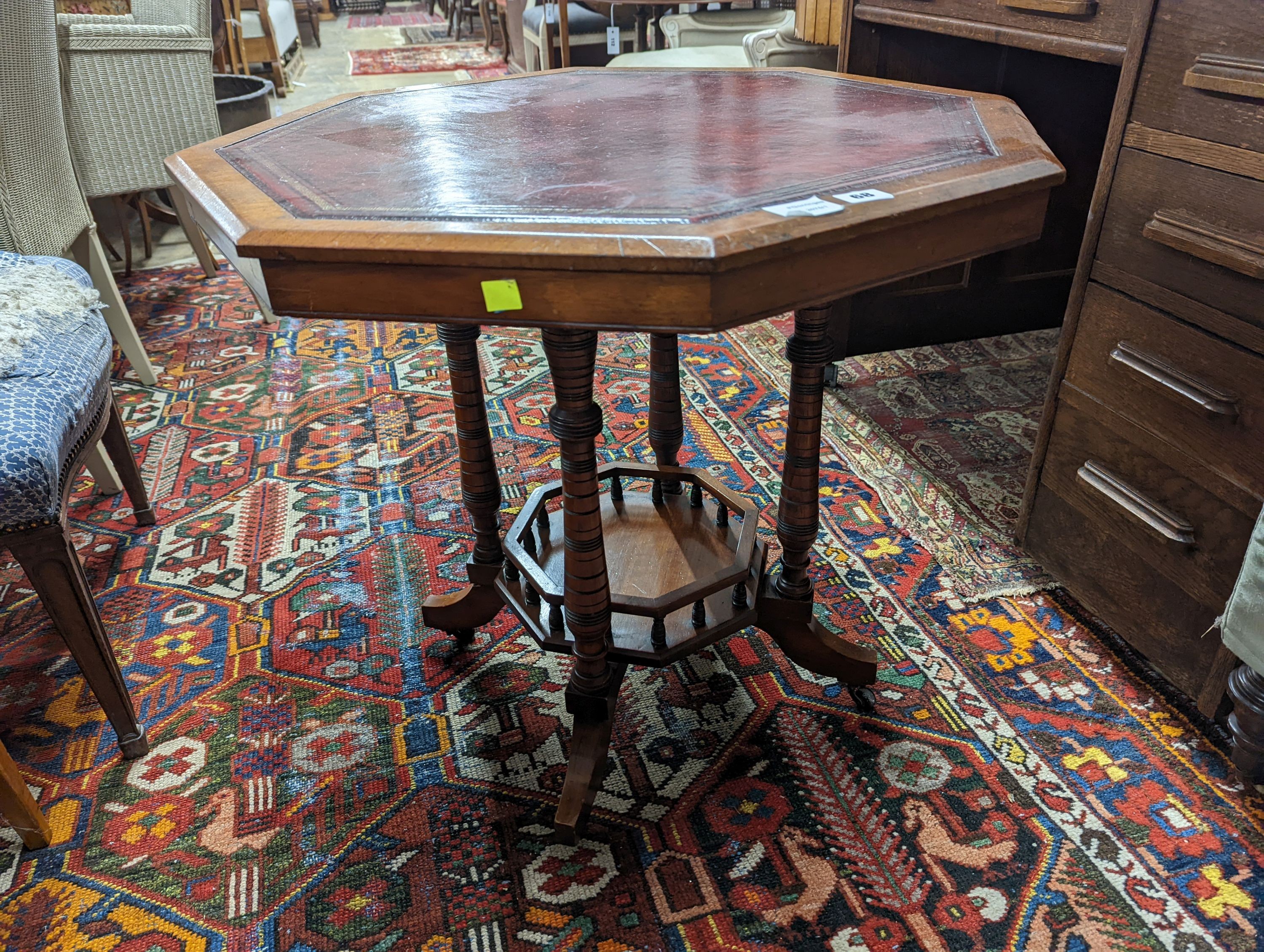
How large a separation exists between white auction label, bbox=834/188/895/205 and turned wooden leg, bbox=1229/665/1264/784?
93 cm

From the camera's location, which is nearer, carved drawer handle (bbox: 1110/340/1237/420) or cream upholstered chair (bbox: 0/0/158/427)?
carved drawer handle (bbox: 1110/340/1237/420)

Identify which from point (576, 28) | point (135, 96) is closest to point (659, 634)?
point (135, 96)

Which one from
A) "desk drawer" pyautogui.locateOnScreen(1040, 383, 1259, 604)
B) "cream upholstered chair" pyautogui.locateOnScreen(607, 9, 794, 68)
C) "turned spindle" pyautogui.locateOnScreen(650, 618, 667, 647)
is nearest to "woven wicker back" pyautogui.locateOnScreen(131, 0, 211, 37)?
"cream upholstered chair" pyautogui.locateOnScreen(607, 9, 794, 68)

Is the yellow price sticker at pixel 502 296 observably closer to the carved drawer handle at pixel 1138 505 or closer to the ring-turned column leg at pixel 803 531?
the ring-turned column leg at pixel 803 531

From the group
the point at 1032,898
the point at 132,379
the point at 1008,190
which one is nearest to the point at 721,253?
the point at 1008,190

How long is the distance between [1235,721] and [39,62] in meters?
2.79

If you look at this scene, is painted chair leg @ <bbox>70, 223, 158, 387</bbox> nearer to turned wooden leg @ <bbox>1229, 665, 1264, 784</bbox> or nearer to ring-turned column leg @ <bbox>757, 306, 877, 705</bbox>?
ring-turned column leg @ <bbox>757, 306, 877, 705</bbox>

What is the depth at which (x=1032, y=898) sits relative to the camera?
1.24 meters

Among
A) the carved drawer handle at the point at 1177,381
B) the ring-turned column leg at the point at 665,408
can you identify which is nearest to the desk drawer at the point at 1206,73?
the carved drawer handle at the point at 1177,381

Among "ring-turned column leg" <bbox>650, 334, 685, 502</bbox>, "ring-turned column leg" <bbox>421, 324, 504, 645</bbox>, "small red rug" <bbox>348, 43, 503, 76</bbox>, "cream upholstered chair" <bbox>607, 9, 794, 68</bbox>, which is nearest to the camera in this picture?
"ring-turned column leg" <bbox>421, 324, 504, 645</bbox>

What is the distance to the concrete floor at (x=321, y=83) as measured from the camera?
388 centimetres

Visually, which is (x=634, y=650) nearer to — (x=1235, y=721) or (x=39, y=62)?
(x=1235, y=721)

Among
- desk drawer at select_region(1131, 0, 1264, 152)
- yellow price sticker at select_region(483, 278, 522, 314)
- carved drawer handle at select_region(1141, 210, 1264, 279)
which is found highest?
desk drawer at select_region(1131, 0, 1264, 152)

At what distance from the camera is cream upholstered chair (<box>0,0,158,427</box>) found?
80.0 inches
